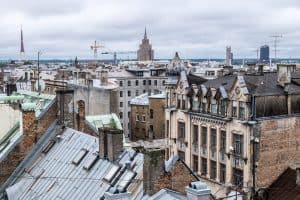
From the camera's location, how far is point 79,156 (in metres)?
27.8

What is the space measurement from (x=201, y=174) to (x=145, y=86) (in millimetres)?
55180

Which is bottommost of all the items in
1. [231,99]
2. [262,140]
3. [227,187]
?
[227,187]

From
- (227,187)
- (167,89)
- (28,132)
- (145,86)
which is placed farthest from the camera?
(145,86)

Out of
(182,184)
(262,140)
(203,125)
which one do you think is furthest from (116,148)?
(203,125)

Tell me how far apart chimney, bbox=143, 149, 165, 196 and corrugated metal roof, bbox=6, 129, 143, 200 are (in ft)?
3.40

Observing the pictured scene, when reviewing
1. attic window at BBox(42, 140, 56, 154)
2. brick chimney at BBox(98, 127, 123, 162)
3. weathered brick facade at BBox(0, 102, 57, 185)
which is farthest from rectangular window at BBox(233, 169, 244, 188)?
brick chimney at BBox(98, 127, 123, 162)

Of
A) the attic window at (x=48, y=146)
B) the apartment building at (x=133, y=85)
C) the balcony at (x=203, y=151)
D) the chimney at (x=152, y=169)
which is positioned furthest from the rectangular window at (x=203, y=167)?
the apartment building at (x=133, y=85)

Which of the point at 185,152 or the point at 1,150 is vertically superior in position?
the point at 1,150

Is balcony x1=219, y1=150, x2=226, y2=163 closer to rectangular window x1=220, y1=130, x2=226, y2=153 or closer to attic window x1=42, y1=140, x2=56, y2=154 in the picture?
rectangular window x1=220, y1=130, x2=226, y2=153

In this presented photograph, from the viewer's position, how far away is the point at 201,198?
18984mm

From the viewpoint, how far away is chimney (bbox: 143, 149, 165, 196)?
21750 mm

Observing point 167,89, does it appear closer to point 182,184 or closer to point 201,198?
point 182,184

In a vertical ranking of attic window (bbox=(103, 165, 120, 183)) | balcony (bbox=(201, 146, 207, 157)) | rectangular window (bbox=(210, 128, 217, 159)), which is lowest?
balcony (bbox=(201, 146, 207, 157))

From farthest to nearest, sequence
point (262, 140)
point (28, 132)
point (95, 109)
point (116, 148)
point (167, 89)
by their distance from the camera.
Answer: point (95, 109) → point (167, 89) → point (262, 140) → point (28, 132) → point (116, 148)
